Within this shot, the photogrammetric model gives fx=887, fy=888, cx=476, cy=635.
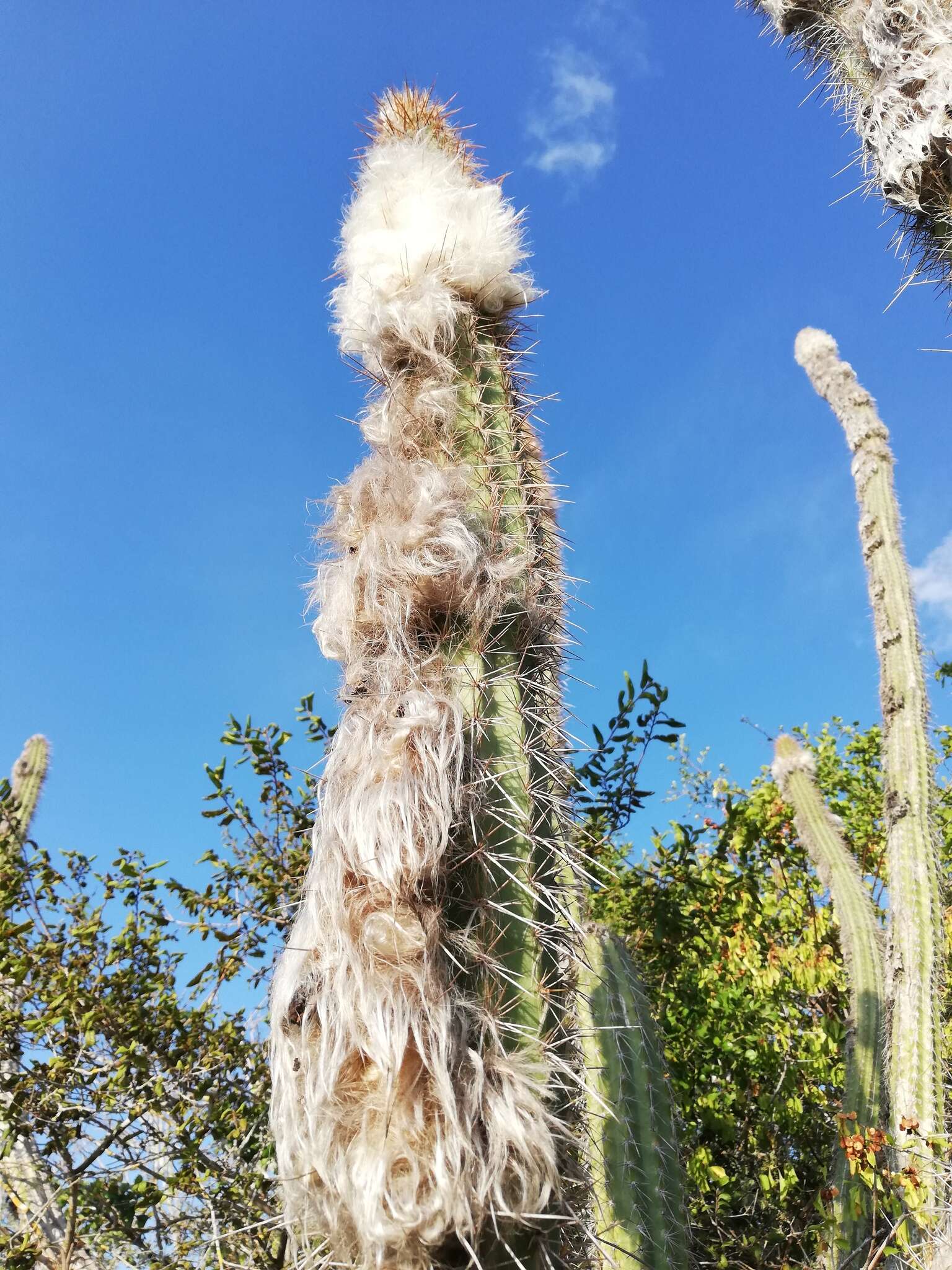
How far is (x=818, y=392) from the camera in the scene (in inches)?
191

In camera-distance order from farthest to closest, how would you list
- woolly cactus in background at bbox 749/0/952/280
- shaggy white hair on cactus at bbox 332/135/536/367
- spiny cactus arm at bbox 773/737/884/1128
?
spiny cactus arm at bbox 773/737/884/1128 < woolly cactus in background at bbox 749/0/952/280 < shaggy white hair on cactus at bbox 332/135/536/367

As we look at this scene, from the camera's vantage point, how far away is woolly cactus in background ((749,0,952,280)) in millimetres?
2133

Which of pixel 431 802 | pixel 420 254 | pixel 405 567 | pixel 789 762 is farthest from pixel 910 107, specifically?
pixel 789 762

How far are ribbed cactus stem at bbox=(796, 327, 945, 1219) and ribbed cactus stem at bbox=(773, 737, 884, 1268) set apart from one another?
0.81 ft

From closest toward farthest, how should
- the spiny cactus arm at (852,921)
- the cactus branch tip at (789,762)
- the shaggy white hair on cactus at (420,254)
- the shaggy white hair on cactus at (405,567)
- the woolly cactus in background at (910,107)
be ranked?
1. the shaggy white hair on cactus at (405,567)
2. the shaggy white hair on cactus at (420,254)
3. the woolly cactus in background at (910,107)
4. the spiny cactus arm at (852,921)
5. the cactus branch tip at (789,762)

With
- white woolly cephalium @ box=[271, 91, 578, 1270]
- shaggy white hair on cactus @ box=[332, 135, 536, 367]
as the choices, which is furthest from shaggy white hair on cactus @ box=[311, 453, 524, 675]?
shaggy white hair on cactus @ box=[332, 135, 536, 367]

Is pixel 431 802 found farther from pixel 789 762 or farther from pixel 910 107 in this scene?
pixel 789 762

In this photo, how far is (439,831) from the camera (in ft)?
4.21

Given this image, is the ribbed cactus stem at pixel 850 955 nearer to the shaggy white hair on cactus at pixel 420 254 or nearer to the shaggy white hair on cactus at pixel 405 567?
the shaggy white hair on cactus at pixel 405 567

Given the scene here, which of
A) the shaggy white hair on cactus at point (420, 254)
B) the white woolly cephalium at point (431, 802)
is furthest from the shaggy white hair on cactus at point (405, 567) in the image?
the shaggy white hair on cactus at point (420, 254)

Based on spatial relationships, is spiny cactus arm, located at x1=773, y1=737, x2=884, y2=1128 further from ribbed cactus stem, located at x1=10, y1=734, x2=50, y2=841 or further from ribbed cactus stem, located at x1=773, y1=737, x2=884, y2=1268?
ribbed cactus stem, located at x1=10, y1=734, x2=50, y2=841

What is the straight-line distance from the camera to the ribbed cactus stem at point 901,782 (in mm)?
3150

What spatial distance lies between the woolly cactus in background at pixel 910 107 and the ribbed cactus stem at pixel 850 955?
2722 millimetres

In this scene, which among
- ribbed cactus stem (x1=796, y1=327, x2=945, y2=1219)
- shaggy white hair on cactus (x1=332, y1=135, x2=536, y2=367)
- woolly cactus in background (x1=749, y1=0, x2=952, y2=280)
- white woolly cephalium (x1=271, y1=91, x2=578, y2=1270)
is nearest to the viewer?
white woolly cephalium (x1=271, y1=91, x2=578, y2=1270)
